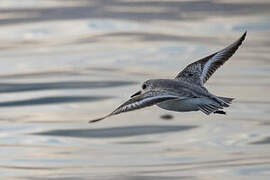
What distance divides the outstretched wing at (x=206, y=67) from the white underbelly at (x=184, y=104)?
1.21 meters

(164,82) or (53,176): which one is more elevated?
(164,82)

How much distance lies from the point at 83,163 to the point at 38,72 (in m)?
4.51

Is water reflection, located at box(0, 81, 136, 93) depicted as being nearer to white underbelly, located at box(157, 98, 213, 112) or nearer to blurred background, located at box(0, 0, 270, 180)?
blurred background, located at box(0, 0, 270, 180)

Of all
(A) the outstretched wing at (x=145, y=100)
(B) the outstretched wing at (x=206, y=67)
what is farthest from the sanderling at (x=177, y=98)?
(B) the outstretched wing at (x=206, y=67)

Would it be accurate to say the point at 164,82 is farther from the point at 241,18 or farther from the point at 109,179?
the point at 241,18

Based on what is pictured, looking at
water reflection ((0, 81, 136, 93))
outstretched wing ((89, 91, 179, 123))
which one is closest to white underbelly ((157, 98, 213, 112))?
outstretched wing ((89, 91, 179, 123))

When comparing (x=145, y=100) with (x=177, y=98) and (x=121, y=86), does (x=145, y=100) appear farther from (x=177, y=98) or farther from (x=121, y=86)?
(x=121, y=86)

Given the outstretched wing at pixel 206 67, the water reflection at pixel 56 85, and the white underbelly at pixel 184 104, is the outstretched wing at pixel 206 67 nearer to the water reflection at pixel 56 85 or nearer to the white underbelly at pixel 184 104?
the white underbelly at pixel 184 104

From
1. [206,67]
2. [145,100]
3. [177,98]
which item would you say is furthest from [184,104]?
[206,67]

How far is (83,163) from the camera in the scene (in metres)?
15.1

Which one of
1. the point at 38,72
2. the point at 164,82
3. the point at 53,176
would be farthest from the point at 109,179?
the point at 38,72

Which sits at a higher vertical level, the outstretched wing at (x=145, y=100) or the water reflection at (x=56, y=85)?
the outstretched wing at (x=145, y=100)

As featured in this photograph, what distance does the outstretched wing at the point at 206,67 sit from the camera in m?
13.4

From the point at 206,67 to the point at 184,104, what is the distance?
172 cm
